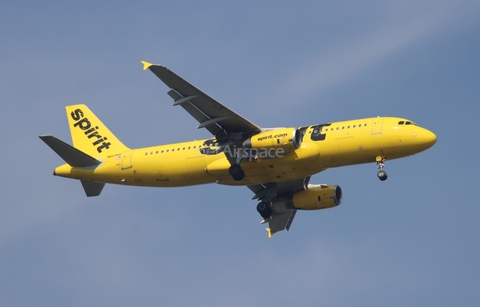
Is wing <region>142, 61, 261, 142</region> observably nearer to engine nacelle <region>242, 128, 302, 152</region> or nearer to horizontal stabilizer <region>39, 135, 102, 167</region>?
engine nacelle <region>242, 128, 302, 152</region>

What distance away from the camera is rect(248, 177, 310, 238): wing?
6450cm

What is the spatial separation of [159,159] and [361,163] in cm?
1375

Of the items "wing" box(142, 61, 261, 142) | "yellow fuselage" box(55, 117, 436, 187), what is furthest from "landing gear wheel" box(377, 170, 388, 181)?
"wing" box(142, 61, 261, 142)

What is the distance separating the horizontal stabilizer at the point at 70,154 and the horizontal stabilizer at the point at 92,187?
1.61 metres

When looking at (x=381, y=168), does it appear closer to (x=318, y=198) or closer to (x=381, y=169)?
(x=381, y=169)

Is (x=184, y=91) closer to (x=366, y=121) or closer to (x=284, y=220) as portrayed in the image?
→ (x=366, y=121)

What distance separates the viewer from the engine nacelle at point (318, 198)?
208 ft

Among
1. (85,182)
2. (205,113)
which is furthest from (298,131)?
(85,182)

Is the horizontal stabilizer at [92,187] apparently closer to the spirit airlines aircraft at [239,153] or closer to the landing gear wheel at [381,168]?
the spirit airlines aircraft at [239,153]

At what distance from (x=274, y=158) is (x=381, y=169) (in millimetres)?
6895

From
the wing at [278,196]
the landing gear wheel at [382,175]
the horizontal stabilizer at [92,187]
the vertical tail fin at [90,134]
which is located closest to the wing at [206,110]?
the landing gear wheel at [382,175]

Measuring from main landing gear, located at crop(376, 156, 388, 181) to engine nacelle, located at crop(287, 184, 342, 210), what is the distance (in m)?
7.91

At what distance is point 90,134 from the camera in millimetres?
64938

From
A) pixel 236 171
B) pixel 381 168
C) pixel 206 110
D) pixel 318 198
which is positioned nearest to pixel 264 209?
pixel 318 198
